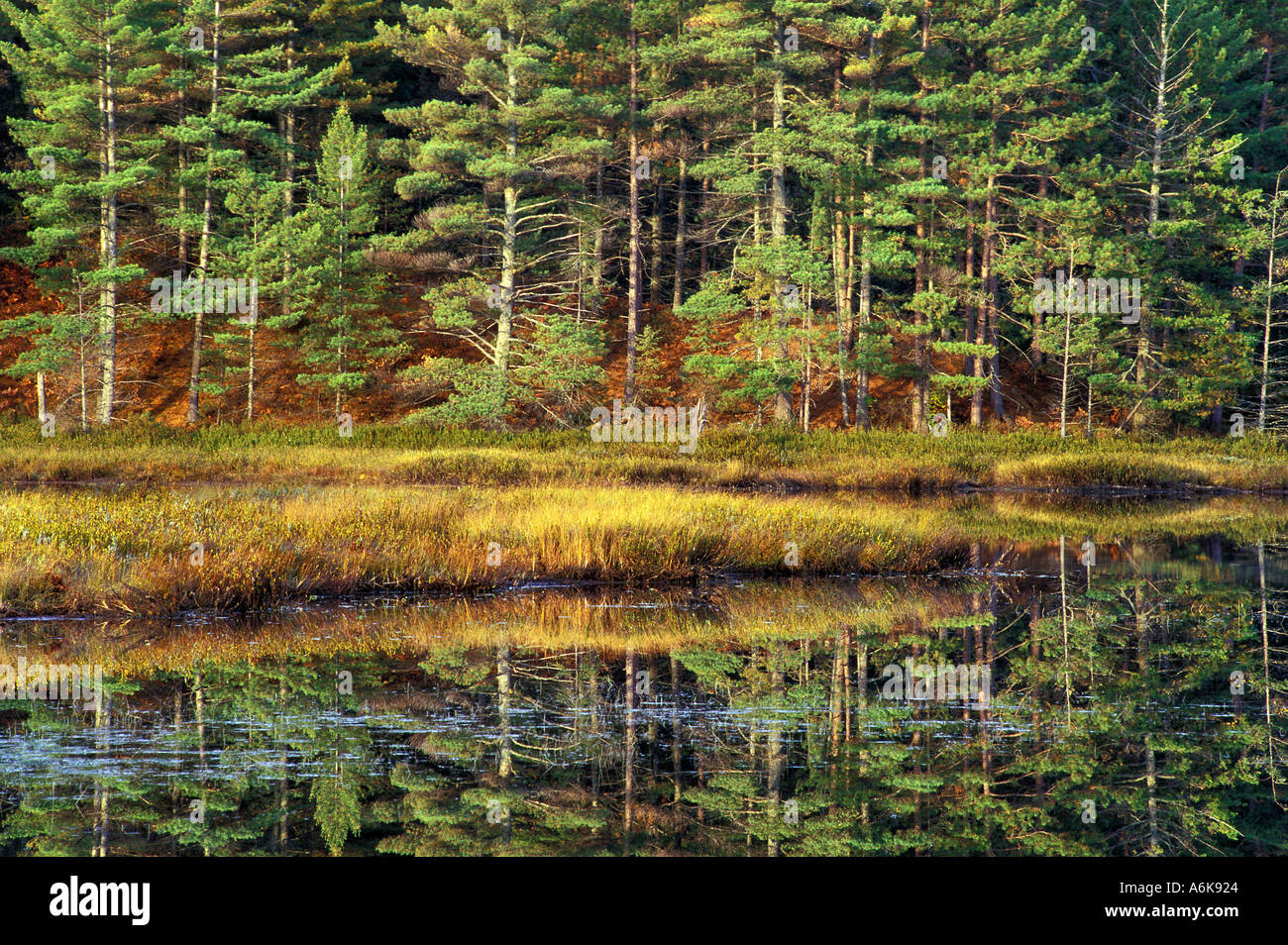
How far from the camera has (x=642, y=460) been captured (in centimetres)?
3212

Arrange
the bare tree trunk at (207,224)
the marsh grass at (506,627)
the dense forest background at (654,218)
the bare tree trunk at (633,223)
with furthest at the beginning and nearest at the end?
the bare tree trunk at (633,223) → the bare tree trunk at (207,224) → the dense forest background at (654,218) → the marsh grass at (506,627)

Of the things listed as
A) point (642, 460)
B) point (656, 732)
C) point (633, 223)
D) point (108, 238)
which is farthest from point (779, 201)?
point (656, 732)

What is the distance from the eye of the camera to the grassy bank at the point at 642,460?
3114 centimetres

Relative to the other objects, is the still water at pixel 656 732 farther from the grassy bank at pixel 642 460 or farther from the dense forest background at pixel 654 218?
the dense forest background at pixel 654 218

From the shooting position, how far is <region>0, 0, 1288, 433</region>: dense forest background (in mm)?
37562

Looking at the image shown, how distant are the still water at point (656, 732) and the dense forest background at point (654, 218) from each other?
2558 cm

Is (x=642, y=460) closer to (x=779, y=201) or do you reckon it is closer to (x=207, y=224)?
(x=779, y=201)

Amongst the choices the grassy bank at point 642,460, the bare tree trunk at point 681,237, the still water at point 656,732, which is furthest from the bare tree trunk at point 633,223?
the still water at point 656,732

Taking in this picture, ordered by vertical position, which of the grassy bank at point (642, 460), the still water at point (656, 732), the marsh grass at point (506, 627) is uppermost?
the grassy bank at point (642, 460)

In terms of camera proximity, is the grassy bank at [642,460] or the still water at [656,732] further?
the grassy bank at [642,460]

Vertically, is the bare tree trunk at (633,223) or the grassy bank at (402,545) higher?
the bare tree trunk at (633,223)

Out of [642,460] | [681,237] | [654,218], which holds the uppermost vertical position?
[654,218]

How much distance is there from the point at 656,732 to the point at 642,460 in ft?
78.3

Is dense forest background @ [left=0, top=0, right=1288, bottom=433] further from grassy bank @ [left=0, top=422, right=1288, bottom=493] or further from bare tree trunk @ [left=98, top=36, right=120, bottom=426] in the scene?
grassy bank @ [left=0, top=422, right=1288, bottom=493]
